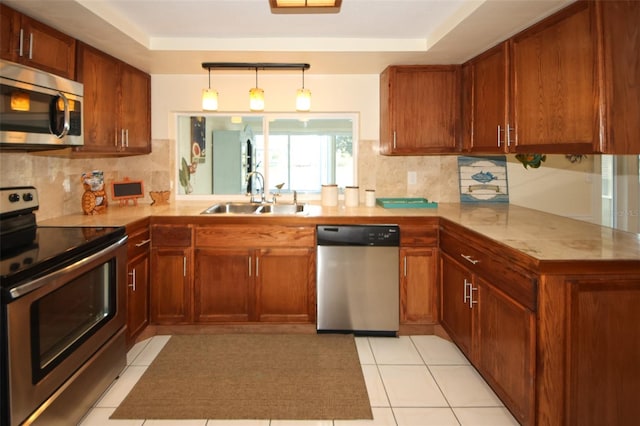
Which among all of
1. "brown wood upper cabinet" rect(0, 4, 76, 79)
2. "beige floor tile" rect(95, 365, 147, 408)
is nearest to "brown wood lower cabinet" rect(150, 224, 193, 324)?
A: "beige floor tile" rect(95, 365, 147, 408)

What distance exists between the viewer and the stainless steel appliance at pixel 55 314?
1.78m

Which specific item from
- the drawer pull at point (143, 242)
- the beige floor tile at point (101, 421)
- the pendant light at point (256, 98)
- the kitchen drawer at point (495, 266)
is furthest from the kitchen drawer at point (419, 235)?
the beige floor tile at point (101, 421)

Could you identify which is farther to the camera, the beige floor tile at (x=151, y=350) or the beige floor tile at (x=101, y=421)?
the beige floor tile at (x=151, y=350)

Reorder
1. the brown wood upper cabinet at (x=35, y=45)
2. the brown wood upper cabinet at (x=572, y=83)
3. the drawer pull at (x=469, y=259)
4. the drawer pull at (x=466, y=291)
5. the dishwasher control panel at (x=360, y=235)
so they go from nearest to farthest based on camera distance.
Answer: the brown wood upper cabinet at (x=572, y=83)
the brown wood upper cabinet at (x=35, y=45)
the drawer pull at (x=469, y=259)
the drawer pull at (x=466, y=291)
the dishwasher control panel at (x=360, y=235)

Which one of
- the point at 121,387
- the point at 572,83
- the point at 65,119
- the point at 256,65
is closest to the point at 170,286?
the point at 121,387

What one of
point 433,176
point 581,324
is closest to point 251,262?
point 433,176

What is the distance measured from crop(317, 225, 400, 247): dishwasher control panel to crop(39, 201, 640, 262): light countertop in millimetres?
86

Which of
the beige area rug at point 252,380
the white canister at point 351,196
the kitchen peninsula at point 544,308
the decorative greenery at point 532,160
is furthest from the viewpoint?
the white canister at point 351,196

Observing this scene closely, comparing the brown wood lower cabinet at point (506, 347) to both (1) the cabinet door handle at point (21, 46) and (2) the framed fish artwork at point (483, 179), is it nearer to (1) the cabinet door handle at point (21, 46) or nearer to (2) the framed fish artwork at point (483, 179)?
(2) the framed fish artwork at point (483, 179)

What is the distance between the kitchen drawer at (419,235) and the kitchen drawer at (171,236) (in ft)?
5.15

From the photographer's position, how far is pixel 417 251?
343cm

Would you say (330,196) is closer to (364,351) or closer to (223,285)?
(223,285)

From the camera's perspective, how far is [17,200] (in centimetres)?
241

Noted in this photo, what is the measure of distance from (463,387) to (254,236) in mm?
1706
